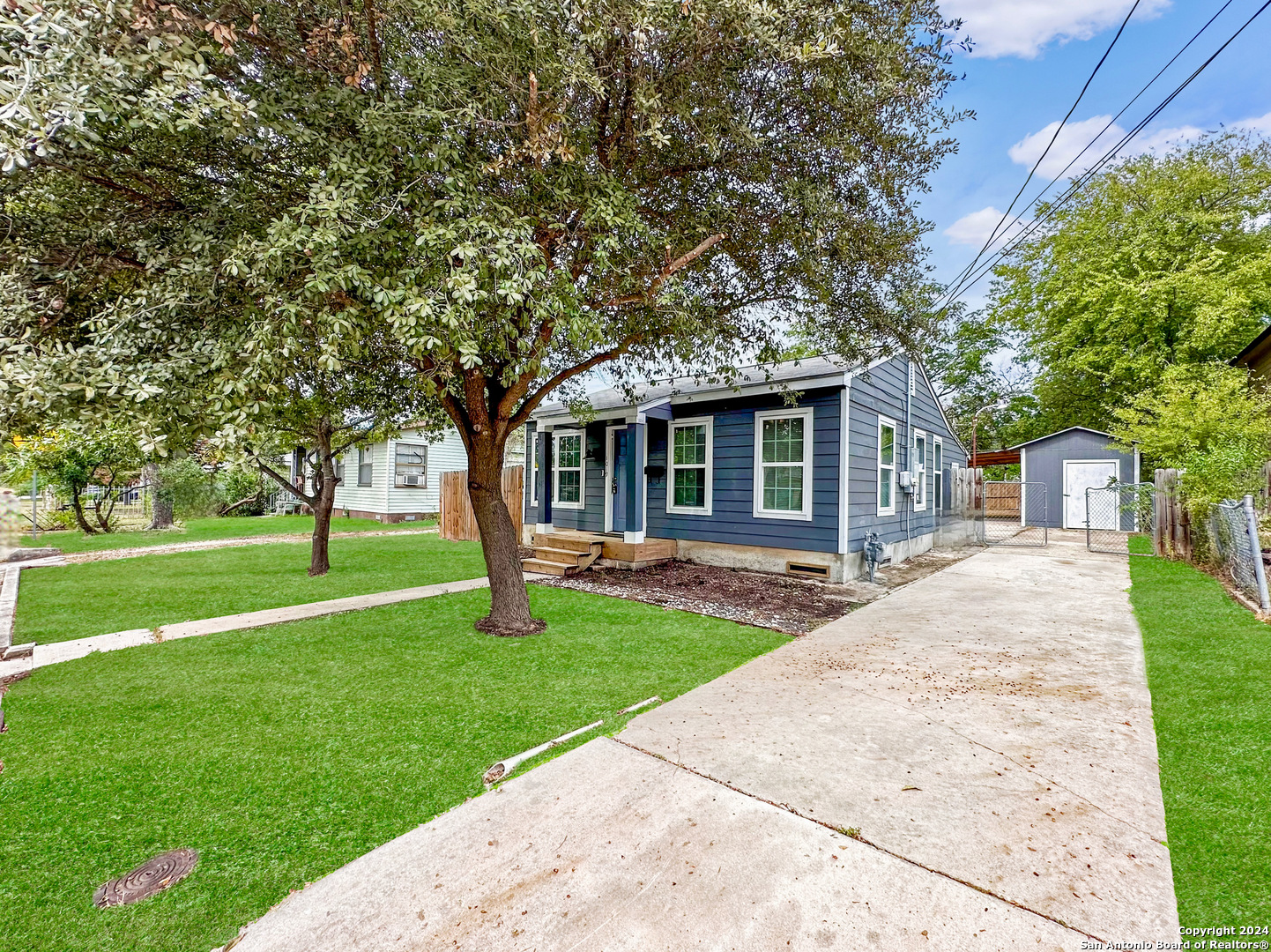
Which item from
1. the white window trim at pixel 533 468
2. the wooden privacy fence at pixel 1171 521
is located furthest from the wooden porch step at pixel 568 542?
the wooden privacy fence at pixel 1171 521

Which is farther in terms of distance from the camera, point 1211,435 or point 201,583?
point 1211,435

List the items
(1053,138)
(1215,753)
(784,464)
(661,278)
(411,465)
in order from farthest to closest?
(411,465), (784,464), (1053,138), (661,278), (1215,753)

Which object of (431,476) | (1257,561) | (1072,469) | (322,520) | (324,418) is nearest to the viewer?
(1257,561)

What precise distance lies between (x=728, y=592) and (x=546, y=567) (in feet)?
9.75

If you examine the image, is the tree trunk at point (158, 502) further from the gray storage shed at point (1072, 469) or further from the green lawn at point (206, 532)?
the gray storage shed at point (1072, 469)

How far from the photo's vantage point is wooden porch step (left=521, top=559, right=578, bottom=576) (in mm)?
8367

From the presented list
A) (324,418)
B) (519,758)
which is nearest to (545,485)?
(324,418)

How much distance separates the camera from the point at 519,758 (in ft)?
9.11

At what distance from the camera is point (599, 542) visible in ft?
29.3

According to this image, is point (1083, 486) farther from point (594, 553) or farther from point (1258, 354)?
point (594, 553)

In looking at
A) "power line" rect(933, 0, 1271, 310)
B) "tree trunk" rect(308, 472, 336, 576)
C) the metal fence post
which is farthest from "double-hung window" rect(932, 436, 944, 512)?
"tree trunk" rect(308, 472, 336, 576)

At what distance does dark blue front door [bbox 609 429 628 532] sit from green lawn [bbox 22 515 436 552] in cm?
798

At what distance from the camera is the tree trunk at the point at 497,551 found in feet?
16.4

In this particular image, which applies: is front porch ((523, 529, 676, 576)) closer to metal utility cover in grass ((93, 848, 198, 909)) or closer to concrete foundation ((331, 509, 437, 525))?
metal utility cover in grass ((93, 848, 198, 909))
